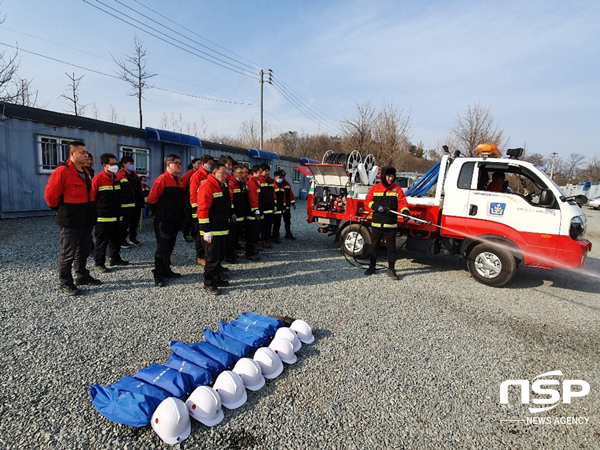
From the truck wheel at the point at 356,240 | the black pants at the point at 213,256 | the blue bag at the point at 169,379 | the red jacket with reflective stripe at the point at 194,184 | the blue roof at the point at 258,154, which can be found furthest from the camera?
the blue roof at the point at 258,154

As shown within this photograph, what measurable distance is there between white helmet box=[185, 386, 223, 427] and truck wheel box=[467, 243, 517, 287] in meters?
5.16

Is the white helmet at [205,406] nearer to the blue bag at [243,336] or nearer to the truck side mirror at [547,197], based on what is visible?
the blue bag at [243,336]

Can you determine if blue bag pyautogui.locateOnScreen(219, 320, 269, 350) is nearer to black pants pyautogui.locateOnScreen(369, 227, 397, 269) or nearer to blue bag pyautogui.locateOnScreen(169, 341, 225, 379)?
blue bag pyautogui.locateOnScreen(169, 341, 225, 379)

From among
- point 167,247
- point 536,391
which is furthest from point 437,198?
point 167,247

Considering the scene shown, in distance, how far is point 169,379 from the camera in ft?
8.66

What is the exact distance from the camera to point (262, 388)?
113 inches

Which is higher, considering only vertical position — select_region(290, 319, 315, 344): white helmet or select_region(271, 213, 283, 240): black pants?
select_region(271, 213, 283, 240): black pants

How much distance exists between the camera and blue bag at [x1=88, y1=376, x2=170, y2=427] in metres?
2.32

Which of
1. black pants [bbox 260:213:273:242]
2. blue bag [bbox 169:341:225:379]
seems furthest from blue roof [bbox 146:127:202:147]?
blue bag [bbox 169:341:225:379]

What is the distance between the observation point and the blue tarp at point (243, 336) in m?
3.36

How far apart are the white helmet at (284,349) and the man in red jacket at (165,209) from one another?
103 inches

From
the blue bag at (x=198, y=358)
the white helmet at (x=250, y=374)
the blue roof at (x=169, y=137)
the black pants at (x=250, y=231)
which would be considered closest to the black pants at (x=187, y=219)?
the black pants at (x=250, y=231)

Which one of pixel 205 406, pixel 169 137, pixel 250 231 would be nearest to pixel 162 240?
pixel 250 231

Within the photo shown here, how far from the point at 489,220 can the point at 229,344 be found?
4900 millimetres
